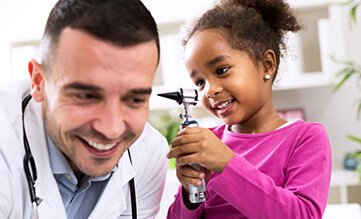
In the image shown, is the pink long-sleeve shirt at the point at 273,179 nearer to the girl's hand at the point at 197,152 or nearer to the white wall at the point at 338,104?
the girl's hand at the point at 197,152

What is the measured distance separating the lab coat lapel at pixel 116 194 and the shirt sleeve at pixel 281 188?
227 mm

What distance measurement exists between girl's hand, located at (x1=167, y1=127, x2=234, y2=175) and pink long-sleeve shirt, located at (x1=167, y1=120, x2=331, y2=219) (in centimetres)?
2

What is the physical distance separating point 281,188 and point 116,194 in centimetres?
38

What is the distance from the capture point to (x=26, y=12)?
328cm

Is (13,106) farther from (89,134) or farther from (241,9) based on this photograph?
(241,9)

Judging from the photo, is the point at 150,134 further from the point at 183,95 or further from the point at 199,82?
the point at 183,95

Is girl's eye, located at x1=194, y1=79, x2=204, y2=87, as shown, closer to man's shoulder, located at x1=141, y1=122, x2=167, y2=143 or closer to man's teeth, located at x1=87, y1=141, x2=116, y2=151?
man's shoulder, located at x1=141, y1=122, x2=167, y2=143

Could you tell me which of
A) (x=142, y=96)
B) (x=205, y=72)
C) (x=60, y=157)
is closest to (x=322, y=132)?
(x=205, y=72)

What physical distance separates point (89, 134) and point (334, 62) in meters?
1.93

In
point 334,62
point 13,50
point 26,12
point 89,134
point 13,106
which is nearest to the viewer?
point 89,134

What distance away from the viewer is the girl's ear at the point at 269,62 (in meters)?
1.31

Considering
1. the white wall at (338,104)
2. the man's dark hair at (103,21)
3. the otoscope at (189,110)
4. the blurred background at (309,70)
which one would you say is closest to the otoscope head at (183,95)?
the otoscope at (189,110)

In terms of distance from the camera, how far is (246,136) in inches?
51.1

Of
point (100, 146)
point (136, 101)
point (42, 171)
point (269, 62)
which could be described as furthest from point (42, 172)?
point (269, 62)
